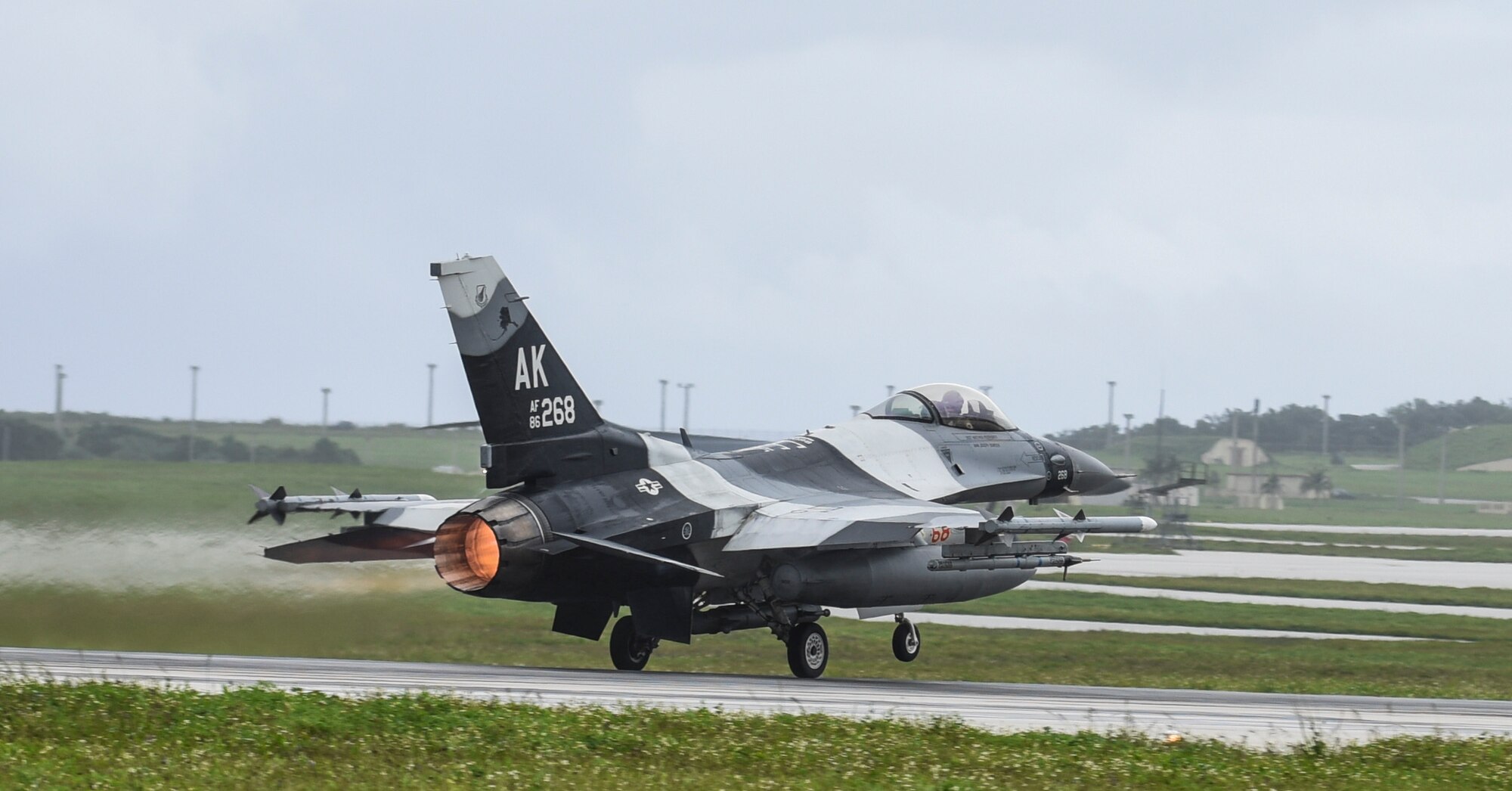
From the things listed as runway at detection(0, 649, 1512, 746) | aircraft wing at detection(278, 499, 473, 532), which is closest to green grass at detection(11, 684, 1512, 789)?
runway at detection(0, 649, 1512, 746)

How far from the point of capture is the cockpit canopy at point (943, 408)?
79.9ft

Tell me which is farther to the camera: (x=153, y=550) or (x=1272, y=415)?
(x=1272, y=415)

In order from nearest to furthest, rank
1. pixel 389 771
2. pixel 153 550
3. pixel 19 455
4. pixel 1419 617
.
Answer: pixel 389 771
pixel 153 550
pixel 19 455
pixel 1419 617

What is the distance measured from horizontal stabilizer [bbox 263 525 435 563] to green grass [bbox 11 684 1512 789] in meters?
6.56

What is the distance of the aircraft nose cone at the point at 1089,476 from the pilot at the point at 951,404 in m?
2.19

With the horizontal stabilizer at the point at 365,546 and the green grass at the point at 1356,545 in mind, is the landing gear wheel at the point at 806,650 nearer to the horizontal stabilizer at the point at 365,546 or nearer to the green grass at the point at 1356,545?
the horizontal stabilizer at the point at 365,546

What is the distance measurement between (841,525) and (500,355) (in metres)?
4.55

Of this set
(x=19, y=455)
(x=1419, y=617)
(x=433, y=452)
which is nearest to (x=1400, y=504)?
(x=1419, y=617)

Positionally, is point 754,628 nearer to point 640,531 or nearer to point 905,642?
point 640,531

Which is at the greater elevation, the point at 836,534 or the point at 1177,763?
the point at 836,534

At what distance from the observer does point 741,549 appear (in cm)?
2014

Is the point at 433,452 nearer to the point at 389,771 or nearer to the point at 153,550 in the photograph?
the point at 153,550

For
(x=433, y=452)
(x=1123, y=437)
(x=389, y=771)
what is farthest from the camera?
(x=1123, y=437)

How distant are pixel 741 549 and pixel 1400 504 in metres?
75.1
